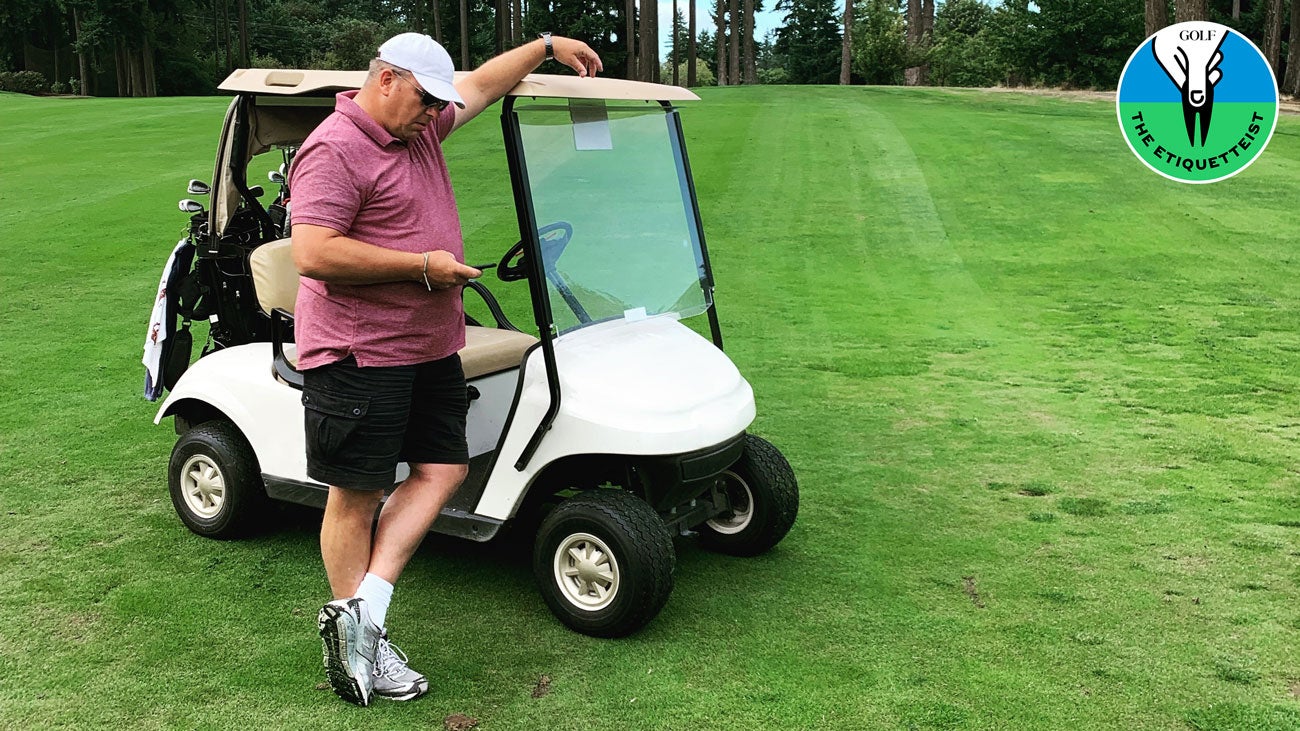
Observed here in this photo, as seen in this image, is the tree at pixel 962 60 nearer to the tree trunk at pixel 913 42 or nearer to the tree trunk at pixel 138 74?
the tree trunk at pixel 913 42

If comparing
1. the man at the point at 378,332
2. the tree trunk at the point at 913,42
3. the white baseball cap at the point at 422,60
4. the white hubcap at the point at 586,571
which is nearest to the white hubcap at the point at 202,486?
the man at the point at 378,332

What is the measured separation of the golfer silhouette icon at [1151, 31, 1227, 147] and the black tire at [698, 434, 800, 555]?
41.1ft

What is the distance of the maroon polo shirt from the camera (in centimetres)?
283

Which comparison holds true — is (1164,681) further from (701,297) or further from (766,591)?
(701,297)

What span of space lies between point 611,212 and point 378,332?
46.4 inches

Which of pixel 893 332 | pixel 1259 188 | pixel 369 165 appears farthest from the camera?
pixel 1259 188

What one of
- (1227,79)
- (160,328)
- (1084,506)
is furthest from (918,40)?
(160,328)

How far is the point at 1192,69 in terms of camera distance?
14875mm

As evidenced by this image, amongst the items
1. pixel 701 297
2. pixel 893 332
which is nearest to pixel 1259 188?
pixel 893 332

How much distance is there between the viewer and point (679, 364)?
3701 millimetres

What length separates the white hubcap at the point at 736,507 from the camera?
405 cm

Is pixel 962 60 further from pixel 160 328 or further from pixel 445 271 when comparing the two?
pixel 445 271

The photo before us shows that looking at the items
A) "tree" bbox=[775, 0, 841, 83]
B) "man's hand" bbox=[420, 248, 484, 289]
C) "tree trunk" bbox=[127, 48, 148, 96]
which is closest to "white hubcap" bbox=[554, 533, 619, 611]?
"man's hand" bbox=[420, 248, 484, 289]

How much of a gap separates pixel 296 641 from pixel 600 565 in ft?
3.08
